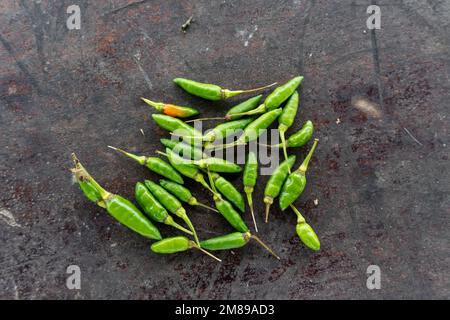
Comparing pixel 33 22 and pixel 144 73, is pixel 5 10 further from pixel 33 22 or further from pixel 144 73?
pixel 144 73

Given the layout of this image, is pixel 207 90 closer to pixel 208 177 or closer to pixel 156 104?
pixel 156 104

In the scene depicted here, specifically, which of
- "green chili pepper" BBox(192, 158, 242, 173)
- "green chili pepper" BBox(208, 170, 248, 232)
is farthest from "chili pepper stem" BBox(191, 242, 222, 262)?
"green chili pepper" BBox(192, 158, 242, 173)

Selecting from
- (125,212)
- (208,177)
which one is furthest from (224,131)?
(125,212)

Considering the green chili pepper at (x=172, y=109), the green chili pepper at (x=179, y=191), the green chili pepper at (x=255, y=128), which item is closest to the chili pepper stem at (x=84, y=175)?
the green chili pepper at (x=179, y=191)

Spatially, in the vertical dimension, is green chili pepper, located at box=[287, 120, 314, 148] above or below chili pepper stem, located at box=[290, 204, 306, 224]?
above

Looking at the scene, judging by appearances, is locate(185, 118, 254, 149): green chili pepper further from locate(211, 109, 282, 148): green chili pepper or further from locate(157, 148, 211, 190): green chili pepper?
locate(157, 148, 211, 190): green chili pepper
